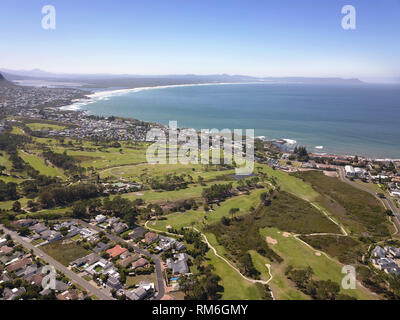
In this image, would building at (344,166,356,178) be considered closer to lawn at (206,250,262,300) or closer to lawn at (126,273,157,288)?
lawn at (206,250,262,300)

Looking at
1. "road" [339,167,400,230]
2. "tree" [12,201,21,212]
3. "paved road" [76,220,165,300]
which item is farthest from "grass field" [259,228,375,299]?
"tree" [12,201,21,212]

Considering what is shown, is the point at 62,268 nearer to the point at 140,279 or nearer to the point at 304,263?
the point at 140,279

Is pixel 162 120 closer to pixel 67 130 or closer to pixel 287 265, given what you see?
pixel 67 130

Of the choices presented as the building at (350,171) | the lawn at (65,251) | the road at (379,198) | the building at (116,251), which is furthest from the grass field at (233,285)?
the building at (350,171)

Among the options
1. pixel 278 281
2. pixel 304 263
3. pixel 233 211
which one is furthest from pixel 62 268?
pixel 304 263

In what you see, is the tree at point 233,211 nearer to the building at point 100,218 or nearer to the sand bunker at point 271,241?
the sand bunker at point 271,241

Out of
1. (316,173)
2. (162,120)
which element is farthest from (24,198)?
(162,120)
